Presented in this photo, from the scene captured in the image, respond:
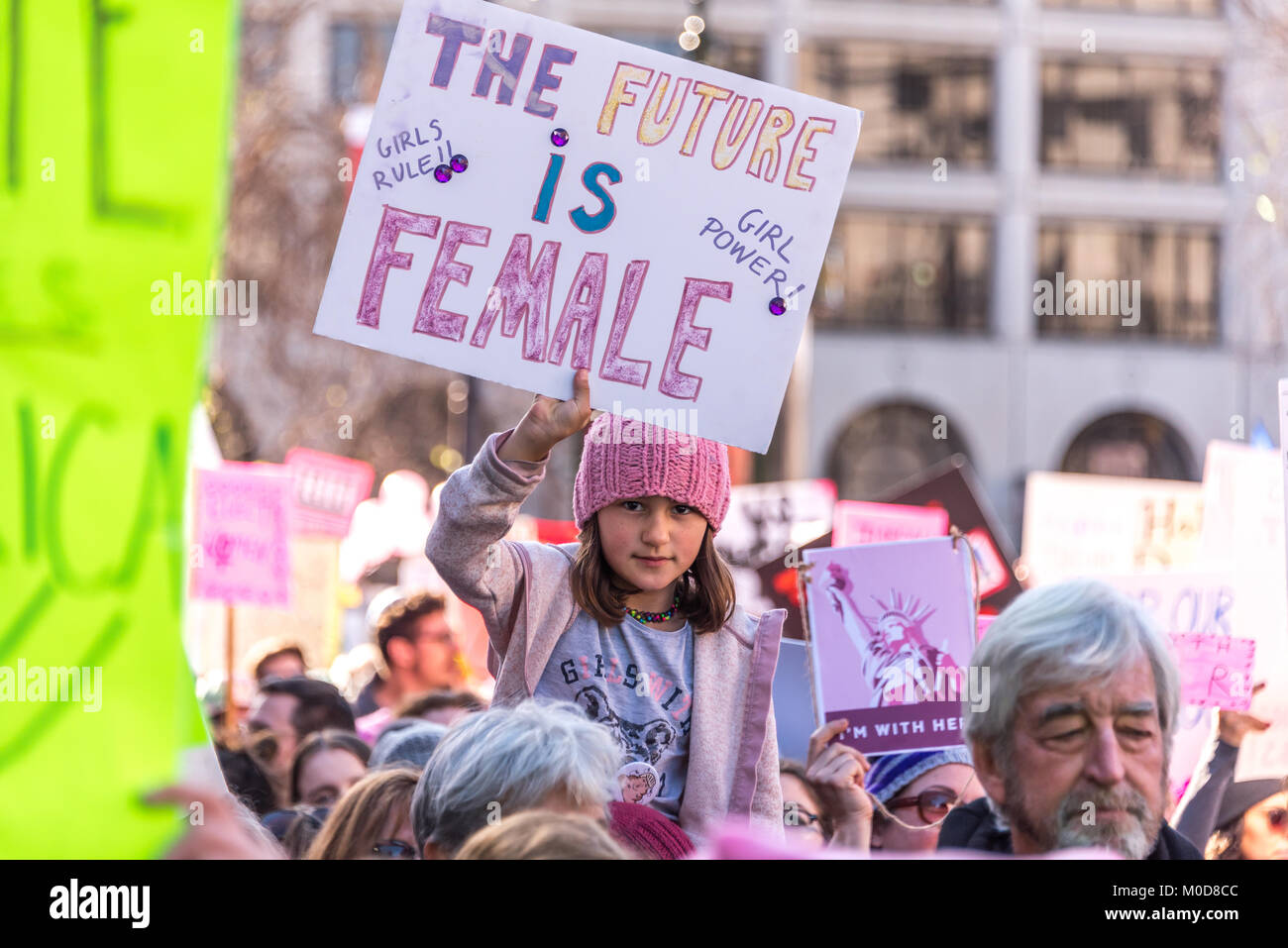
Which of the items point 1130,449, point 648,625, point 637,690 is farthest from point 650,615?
point 1130,449

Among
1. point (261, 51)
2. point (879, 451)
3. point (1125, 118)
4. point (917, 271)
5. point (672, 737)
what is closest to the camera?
point (672, 737)

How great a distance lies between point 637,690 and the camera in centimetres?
293

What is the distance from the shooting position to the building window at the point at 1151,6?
3133 centimetres

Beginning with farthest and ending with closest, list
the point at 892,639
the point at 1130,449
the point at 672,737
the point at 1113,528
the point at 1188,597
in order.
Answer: the point at 1130,449
the point at 1113,528
the point at 1188,597
the point at 892,639
the point at 672,737

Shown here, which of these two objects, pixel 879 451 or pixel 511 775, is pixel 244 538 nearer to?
pixel 511 775

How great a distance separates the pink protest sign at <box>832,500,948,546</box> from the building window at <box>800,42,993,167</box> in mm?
24877

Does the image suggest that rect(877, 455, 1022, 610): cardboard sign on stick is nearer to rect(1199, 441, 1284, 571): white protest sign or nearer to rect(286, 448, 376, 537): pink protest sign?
rect(1199, 441, 1284, 571): white protest sign

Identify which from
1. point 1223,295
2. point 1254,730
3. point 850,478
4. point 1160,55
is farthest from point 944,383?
point 1254,730

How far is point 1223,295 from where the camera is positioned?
102 ft

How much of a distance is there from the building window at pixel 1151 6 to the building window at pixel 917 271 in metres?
4.37

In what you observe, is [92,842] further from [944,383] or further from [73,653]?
[944,383]

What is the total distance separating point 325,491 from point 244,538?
8.77 feet

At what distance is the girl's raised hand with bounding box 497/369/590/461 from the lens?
8.78 feet

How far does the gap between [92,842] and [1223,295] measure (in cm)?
3172
